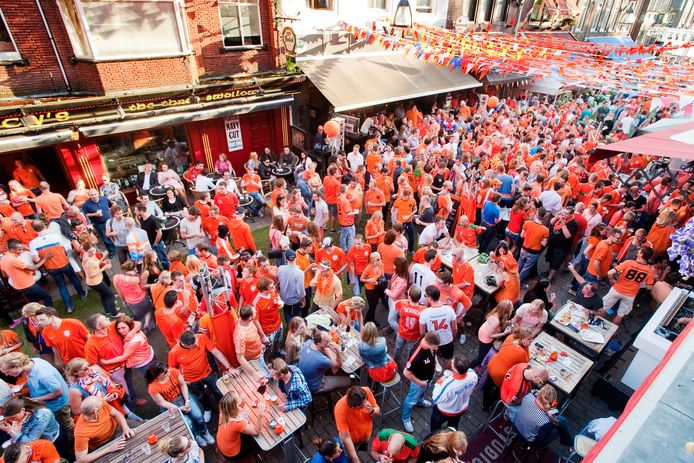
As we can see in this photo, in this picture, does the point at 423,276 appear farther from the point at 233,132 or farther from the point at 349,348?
the point at 233,132

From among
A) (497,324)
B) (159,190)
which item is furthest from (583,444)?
(159,190)

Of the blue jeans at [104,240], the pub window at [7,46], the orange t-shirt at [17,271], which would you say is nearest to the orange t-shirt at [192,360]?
the orange t-shirt at [17,271]

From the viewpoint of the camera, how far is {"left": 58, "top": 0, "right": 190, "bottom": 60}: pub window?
8.57 meters

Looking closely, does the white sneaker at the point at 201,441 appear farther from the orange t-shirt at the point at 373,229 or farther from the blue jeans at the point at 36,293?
the orange t-shirt at the point at 373,229

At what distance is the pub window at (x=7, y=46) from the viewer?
8242 millimetres

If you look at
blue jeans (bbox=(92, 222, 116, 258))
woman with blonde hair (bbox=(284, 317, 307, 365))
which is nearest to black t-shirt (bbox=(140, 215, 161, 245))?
blue jeans (bbox=(92, 222, 116, 258))

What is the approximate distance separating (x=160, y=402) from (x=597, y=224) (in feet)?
25.8

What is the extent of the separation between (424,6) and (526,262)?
1459 cm

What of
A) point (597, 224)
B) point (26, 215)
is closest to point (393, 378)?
point (597, 224)

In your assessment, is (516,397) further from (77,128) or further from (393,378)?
(77,128)

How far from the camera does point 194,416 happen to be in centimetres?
452

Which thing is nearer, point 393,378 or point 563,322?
point 393,378

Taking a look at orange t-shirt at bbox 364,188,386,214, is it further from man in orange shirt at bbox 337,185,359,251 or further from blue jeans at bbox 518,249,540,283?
blue jeans at bbox 518,249,540,283

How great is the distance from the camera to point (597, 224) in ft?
23.6
